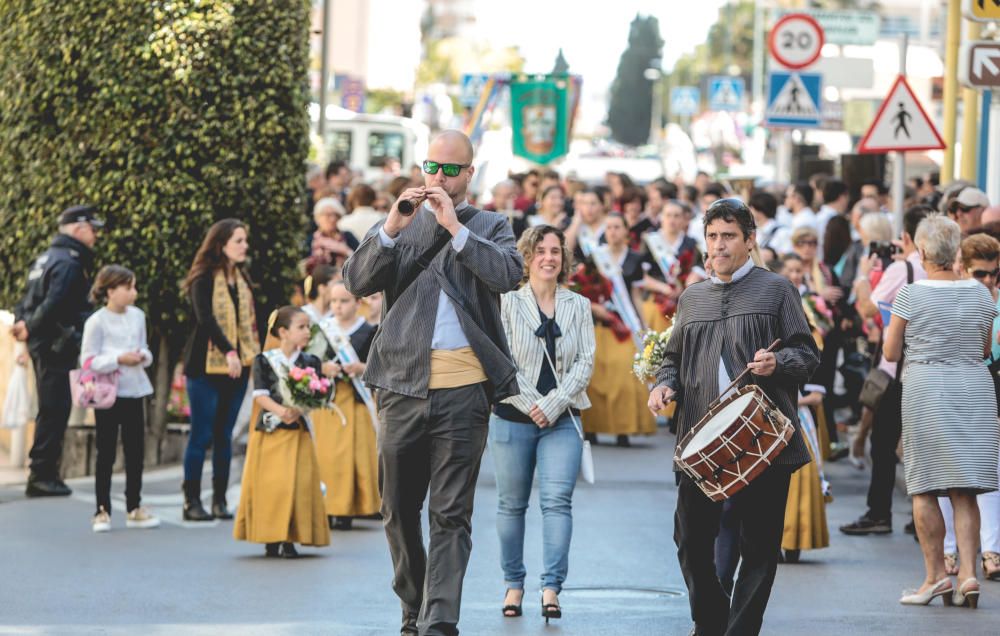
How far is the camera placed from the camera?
41.4 ft

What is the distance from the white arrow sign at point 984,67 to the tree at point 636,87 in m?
157

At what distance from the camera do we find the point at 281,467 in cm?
1113

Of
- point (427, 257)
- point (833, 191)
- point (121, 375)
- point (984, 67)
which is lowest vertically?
point (121, 375)

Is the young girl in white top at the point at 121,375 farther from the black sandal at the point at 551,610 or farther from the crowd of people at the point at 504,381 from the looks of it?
the black sandal at the point at 551,610

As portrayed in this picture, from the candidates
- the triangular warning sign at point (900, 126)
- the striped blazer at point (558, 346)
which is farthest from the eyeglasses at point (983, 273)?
the triangular warning sign at point (900, 126)

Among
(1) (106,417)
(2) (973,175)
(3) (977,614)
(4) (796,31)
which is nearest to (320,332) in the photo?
(1) (106,417)

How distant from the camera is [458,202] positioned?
7727 mm

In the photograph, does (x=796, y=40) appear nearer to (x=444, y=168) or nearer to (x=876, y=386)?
(x=876, y=386)

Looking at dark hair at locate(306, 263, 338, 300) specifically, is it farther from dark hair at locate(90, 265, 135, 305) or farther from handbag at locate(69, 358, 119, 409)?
handbag at locate(69, 358, 119, 409)

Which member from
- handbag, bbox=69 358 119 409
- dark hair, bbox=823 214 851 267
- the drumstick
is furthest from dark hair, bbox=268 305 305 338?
dark hair, bbox=823 214 851 267

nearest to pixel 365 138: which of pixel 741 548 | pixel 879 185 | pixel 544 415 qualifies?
pixel 879 185

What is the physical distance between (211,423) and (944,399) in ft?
16.6

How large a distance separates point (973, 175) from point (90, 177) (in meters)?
8.02

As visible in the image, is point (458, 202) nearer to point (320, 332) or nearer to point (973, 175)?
point (320, 332)
